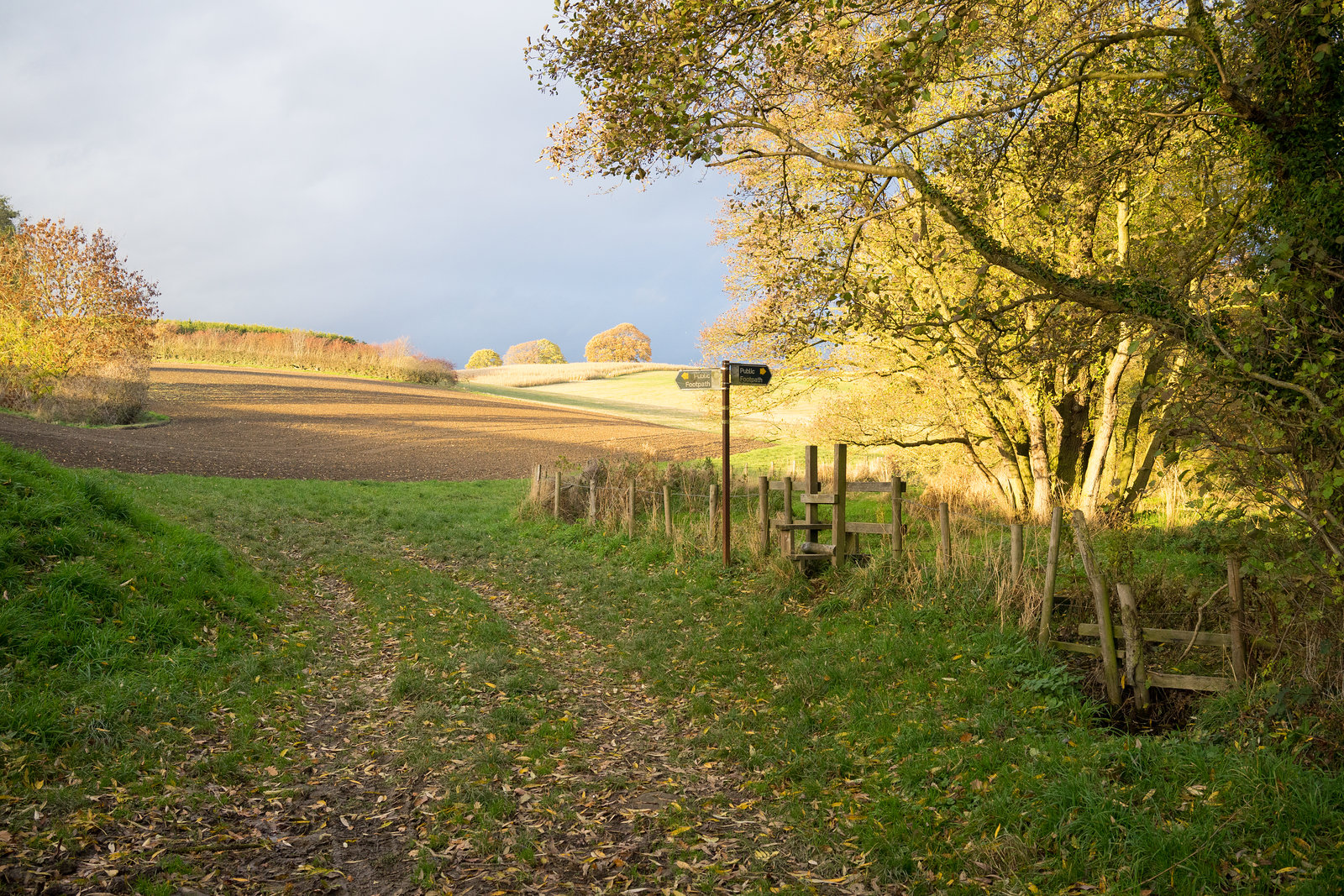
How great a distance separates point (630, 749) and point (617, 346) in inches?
2840

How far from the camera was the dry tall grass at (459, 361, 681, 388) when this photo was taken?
2591 inches

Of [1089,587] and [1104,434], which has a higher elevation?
[1104,434]

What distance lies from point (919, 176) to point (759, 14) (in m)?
2.26

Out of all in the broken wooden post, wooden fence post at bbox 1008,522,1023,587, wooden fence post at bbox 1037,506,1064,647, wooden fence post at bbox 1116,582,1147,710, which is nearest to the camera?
wooden fence post at bbox 1116,582,1147,710

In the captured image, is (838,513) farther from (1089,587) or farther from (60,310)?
(60,310)

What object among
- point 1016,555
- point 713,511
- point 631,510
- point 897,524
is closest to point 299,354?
point 631,510

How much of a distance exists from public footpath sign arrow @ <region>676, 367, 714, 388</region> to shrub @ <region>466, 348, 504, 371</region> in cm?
7021

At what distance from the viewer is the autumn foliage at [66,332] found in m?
29.2

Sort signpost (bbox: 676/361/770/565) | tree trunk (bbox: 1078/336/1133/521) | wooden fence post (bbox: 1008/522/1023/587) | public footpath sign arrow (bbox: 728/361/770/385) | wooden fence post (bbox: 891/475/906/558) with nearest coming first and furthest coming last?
wooden fence post (bbox: 1008/522/1023/587), wooden fence post (bbox: 891/475/906/558), signpost (bbox: 676/361/770/565), public footpath sign arrow (bbox: 728/361/770/385), tree trunk (bbox: 1078/336/1133/521)

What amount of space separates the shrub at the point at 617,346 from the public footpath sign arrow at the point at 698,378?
65.8m

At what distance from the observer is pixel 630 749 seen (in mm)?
6840

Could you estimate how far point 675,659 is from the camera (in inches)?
360

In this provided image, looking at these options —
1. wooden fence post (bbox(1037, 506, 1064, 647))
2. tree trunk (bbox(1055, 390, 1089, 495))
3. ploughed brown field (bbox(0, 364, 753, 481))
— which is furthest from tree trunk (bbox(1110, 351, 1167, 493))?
ploughed brown field (bbox(0, 364, 753, 481))

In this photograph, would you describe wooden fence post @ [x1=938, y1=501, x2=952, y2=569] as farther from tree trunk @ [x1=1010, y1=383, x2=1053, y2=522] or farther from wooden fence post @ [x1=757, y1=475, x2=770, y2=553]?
tree trunk @ [x1=1010, y1=383, x2=1053, y2=522]
